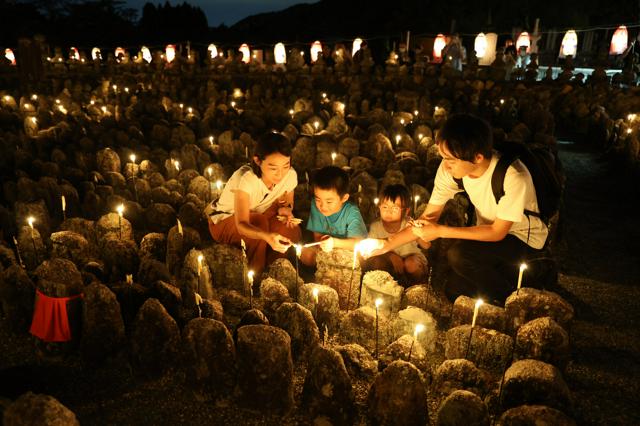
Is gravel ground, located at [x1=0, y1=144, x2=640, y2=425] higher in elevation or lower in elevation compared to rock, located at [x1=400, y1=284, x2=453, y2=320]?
lower

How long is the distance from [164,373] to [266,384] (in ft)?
1.89

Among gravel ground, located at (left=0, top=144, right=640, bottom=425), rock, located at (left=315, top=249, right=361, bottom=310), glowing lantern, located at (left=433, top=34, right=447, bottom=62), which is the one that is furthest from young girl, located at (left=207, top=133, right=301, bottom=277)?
glowing lantern, located at (left=433, top=34, right=447, bottom=62)

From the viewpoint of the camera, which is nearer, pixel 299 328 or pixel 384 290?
pixel 299 328

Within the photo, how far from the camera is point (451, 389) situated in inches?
85.2

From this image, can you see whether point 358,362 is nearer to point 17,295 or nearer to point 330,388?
point 330,388

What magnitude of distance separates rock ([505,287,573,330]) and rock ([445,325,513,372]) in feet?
0.70

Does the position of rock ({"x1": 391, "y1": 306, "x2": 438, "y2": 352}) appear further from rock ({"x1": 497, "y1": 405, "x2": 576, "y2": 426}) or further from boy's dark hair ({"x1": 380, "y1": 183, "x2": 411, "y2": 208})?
boy's dark hair ({"x1": 380, "y1": 183, "x2": 411, "y2": 208})

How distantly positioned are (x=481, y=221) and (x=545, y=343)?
1.07 m

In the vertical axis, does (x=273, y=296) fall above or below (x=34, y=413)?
below

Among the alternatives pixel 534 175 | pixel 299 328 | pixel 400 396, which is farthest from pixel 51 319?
pixel 534 175

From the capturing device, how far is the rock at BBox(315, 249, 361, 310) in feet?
9.84

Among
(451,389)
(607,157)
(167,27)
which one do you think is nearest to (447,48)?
(607,157)

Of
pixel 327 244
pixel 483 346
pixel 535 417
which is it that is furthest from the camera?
pixel 327 244

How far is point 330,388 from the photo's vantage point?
2.01 m
